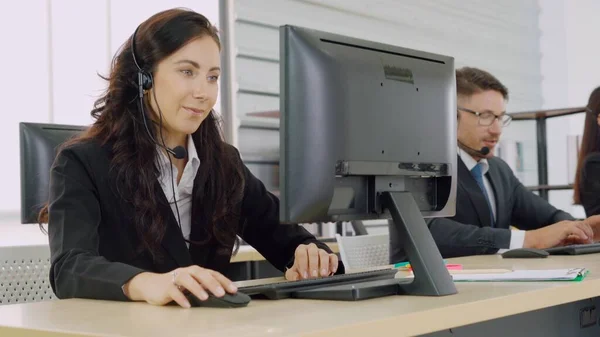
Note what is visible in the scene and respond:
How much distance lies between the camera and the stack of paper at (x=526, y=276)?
1.58 m

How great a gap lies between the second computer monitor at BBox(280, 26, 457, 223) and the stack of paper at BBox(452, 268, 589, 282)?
15 cm

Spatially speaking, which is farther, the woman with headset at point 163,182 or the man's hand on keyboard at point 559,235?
the man's hand on keyboard at point 559,235

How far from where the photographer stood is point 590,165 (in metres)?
3.54

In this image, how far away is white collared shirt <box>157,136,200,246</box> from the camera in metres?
1.89

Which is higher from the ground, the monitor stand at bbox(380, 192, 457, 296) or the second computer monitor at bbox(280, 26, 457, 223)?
the second computer monitor at bbox(280, 26, 457, 223)

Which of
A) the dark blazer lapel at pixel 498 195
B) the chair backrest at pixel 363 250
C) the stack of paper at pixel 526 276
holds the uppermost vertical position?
the dark blazer lapel at pixel 498 195

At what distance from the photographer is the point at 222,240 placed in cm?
194

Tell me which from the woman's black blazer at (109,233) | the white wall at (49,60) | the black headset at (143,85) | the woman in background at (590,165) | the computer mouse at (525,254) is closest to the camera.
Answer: the woman's black blazer at (109,233)

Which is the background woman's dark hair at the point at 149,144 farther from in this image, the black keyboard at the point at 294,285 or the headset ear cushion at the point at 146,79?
the black keyboard at the point at 294,285

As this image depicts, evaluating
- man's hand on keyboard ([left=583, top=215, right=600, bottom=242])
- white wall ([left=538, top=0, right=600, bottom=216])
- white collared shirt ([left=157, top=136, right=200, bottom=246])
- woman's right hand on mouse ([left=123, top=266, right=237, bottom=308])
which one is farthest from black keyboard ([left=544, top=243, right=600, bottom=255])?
white wall ([left=538, top=0, right=600, bottom=216])

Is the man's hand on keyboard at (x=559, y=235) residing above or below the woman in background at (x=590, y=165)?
below

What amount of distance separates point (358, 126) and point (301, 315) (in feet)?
1.33

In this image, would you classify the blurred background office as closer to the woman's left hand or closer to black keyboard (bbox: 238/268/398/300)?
the woman's left hand

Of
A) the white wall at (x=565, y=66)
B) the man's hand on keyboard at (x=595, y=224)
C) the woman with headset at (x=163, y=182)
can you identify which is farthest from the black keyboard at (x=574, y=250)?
the white wall at (x=565, y=66)
